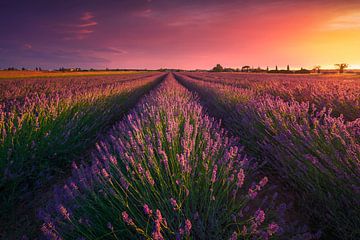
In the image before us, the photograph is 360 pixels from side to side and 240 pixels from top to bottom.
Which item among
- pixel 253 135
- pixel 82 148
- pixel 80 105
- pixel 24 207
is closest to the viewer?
Result: pixel 24 207

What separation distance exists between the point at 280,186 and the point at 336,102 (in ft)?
8.32

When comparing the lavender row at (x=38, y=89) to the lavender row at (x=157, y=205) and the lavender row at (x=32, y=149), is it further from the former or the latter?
the lavender row at (x=157, y=205)

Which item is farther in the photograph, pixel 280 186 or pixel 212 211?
pixel 280 186

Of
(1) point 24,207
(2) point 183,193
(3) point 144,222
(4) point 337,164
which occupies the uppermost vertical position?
(4) point 337,164

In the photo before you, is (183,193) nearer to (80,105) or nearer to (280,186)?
(280,186)

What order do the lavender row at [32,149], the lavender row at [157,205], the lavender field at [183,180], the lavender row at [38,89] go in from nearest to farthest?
the lavender row at [157,205] < the lavender field at [183,180] < the lavender row at [32,149] < the lavender row at [38,89]

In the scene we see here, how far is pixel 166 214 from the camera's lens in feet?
5.22

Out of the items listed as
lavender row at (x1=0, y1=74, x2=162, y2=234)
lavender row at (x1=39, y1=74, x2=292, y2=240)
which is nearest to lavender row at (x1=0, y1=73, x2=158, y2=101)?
lavender row at (x1=0, y1=74, x2=162, y2=234)

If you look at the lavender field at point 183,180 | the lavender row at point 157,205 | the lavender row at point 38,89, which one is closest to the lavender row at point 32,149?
the lavender field at point 183,180

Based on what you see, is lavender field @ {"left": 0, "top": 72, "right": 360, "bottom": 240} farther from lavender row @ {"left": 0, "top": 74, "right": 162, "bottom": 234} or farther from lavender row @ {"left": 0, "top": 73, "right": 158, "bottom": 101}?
lavender row @ {"left": 0, "top": 73, "right": 158, "bottom": 101}

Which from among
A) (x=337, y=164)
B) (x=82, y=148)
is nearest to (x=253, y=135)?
(x=337, y=164)

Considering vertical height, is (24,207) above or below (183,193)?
below

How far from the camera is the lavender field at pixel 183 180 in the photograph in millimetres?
1563

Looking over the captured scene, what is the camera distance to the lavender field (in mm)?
1563
